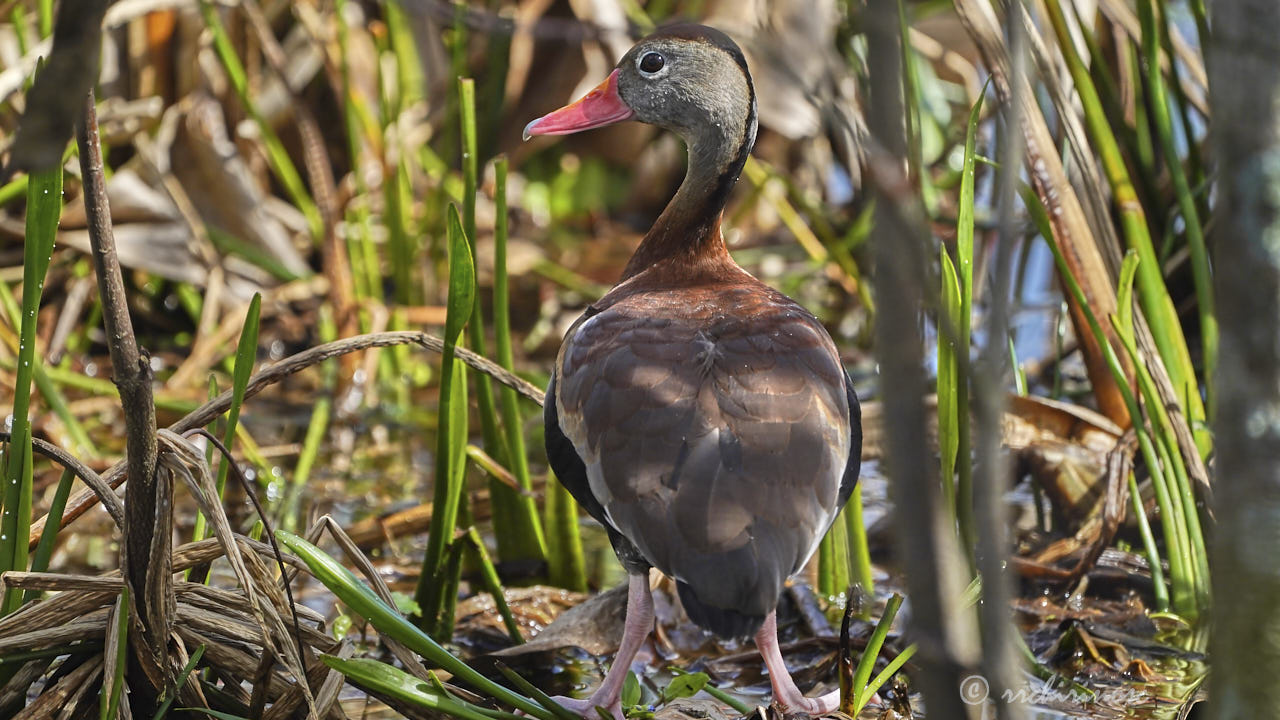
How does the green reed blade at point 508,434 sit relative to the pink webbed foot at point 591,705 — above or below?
above

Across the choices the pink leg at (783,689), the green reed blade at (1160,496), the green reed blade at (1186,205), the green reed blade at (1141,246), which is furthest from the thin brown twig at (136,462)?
the green reed blade at (1186,205)

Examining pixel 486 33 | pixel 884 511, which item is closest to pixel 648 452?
pixel 884 511

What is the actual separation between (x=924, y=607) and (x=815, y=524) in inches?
38.8

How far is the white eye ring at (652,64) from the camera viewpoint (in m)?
3.10

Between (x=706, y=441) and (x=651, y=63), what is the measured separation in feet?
4.36

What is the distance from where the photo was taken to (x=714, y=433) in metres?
2.10

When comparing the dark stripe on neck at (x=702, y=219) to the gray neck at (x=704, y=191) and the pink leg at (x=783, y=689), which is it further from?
the pink leg at (x=783, y=689)

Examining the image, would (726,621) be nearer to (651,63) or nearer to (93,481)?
(93,481)

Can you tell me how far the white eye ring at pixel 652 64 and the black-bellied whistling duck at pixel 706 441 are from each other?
0.54 meters

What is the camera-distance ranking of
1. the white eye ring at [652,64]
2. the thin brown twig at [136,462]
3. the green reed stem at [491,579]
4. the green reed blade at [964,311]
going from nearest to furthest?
the thin brown twig at [136,462] < the green reed blade at [964,311] < the green reed stem at [491,579] < the white eye ring at [652,64]

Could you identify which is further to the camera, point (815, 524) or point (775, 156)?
point (775, 156)

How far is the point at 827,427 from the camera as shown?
7.22 ft

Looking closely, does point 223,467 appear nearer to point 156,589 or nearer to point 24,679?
point 156,589

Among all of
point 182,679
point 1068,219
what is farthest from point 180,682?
point 1068,219
